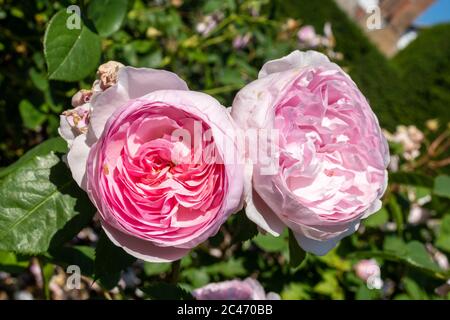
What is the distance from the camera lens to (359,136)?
1.75 ft

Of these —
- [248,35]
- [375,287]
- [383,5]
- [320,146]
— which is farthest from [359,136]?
[383,5]

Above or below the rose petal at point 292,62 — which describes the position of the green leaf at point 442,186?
below

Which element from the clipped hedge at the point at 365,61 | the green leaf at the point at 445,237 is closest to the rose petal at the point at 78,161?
the green leaf at the point at 445,237

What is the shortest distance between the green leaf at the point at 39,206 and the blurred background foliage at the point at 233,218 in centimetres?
1

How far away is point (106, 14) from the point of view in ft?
2.49

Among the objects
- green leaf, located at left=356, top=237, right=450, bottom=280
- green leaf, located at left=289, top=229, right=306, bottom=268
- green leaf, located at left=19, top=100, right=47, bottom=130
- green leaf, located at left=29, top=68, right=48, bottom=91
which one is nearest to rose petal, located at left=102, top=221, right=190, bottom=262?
green leaf, located at left=289, top=229, right=306, bottom=268

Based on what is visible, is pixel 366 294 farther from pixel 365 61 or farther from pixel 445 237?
pixel 365 61

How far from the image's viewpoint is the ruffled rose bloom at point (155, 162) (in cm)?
47

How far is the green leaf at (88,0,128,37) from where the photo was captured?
2.46 ft

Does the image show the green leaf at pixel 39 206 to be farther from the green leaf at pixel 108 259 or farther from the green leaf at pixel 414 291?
the green leaf at pixel 414 291

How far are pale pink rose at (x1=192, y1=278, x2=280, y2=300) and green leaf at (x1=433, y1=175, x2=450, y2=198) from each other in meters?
0.55

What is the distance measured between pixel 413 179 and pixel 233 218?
658 mm

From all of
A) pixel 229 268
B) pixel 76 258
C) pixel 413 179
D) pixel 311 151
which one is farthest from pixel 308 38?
pixel 311 151

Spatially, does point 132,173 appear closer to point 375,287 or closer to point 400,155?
point 375,287
